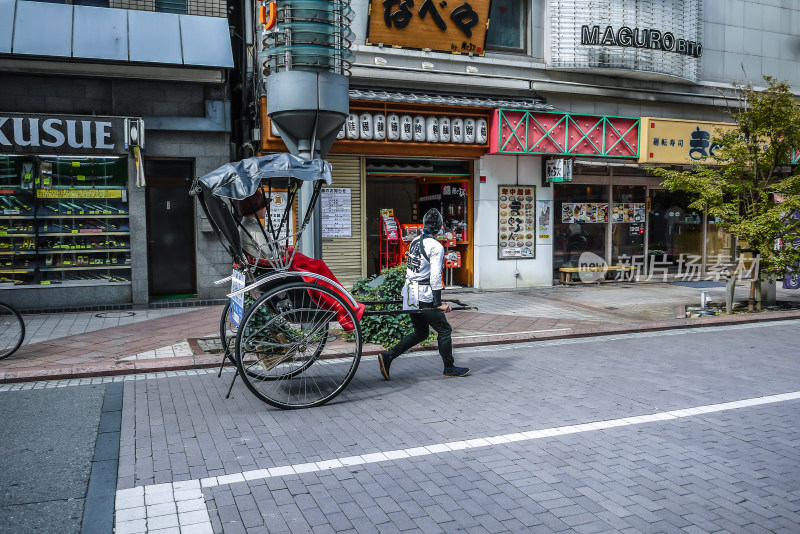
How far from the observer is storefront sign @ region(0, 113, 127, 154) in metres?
11.6

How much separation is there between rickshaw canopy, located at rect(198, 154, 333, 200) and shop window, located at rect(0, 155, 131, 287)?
284 inches

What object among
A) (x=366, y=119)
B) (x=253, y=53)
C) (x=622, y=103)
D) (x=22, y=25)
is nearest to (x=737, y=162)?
(x=622, y=103)

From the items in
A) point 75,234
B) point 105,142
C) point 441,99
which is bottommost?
point 75,234

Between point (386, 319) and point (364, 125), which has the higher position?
point (364, 125)

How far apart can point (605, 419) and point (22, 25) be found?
11.3m

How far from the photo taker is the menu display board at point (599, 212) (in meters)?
16.5

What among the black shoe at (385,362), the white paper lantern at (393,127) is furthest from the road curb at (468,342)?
the white paper lantern at (393,127)

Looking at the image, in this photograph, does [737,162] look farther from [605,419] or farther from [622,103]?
[605,419]

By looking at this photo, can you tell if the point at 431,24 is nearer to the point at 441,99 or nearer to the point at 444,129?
the point at 441,99

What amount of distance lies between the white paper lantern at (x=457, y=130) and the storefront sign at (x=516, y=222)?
6.04 ft

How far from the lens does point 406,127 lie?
13.7 m

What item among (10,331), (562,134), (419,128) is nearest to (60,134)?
(10,331)

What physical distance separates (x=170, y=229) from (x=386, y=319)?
650 centimetres

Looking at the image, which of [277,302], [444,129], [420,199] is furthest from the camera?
[420,199]
